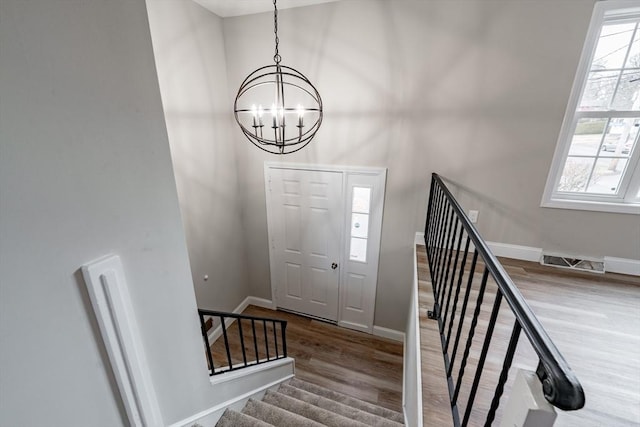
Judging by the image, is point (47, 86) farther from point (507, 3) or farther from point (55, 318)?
point (507, 3)

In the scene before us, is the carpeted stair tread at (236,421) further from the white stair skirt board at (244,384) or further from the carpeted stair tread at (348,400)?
the carpeted stair tread at (348,400)

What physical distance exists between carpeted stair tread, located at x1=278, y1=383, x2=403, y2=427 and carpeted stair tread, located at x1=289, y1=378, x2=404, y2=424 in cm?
13

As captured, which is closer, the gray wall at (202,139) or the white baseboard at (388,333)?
the gray wall at (202,139)

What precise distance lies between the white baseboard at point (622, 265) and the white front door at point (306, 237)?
8.67 ft

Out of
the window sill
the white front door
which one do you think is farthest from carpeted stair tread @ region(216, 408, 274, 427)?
the window sill

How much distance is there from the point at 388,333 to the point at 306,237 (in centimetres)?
176

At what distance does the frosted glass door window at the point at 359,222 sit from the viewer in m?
3.30

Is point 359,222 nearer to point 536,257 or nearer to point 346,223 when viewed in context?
point 346,223

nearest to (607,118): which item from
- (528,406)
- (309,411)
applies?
(528,406)

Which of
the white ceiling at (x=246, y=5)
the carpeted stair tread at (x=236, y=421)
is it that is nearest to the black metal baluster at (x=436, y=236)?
the carpeted stair tread at (x=236, y=421)

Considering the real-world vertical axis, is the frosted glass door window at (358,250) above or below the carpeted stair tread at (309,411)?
above

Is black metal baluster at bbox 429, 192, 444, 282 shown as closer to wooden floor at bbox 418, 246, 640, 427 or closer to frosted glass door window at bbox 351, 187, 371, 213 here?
wooden floor at bbox 418, 246, 640, 427

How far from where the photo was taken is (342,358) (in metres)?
3.46

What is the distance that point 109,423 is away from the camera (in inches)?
39.2
